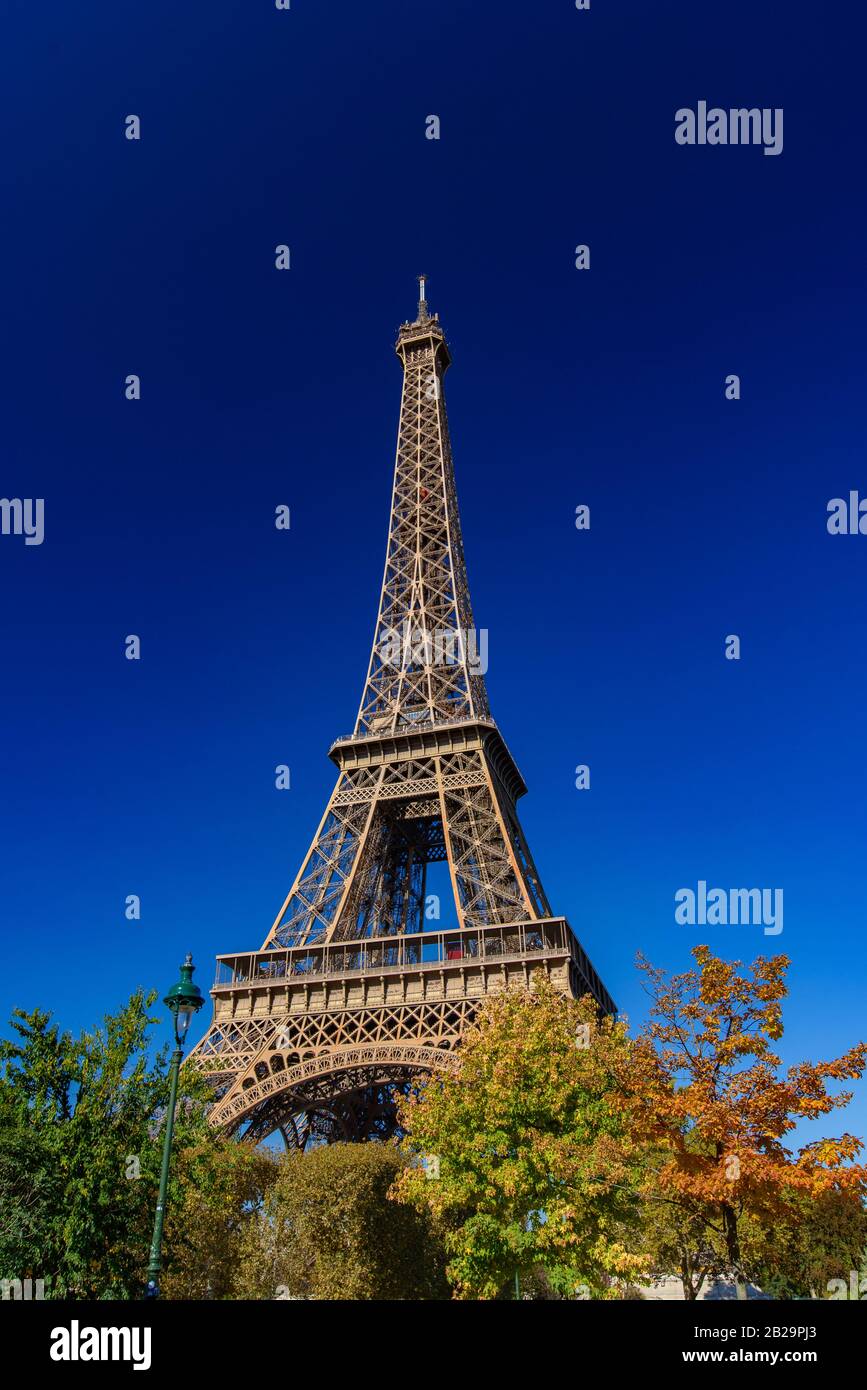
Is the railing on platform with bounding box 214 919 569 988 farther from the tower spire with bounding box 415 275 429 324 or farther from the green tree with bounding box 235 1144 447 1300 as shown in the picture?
the tower spire with bounding box 415 275 429 324

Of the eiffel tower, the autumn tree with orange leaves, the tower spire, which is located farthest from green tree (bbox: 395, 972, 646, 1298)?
the tower spire

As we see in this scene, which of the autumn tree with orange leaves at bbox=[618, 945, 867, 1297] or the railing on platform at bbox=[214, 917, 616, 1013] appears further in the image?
the railing on platform at bbox=[214, 917, 616, 1013]

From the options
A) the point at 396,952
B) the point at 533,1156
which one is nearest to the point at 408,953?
the point at 396,952

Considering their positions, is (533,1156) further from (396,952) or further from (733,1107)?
(396,952)
